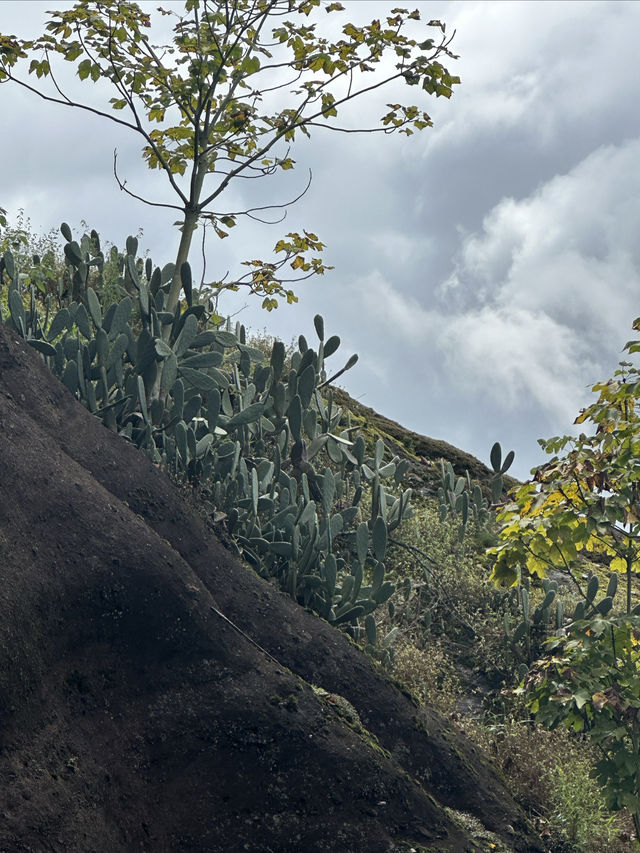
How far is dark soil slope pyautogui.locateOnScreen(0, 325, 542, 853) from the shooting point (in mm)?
3961

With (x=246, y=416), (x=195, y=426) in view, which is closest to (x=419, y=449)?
(x=246, y=416)

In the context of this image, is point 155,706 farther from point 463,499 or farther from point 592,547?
point 463,499

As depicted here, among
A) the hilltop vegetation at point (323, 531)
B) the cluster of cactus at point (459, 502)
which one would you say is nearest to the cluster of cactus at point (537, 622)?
the hilltop vegetation at point (323, 531)

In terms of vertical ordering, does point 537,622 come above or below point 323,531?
above

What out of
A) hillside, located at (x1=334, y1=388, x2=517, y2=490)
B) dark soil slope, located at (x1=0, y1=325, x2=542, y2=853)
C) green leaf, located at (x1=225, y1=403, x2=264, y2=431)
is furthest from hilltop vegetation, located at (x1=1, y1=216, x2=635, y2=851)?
hillside, located at (x1=334, y1=388, x2=517, y2=490)

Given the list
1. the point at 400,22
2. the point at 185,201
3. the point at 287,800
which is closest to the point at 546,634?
the point at 287,800

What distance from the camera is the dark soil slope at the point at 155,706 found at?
396 centimetres

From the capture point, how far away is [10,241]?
1267 cm

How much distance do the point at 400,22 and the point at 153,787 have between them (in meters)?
7.81

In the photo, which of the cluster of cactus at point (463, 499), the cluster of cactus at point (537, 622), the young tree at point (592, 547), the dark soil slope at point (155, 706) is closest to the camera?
the dark soil slope at point (155, 706)

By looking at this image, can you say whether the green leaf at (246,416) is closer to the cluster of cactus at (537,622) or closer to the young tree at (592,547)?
the young tree at (592,547)

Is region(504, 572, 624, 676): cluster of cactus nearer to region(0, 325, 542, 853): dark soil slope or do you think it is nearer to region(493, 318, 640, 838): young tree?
region(493, 318, 640, 838): young tree

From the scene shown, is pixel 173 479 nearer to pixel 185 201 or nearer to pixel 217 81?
pixel 185 201

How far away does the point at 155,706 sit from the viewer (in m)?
4.36
